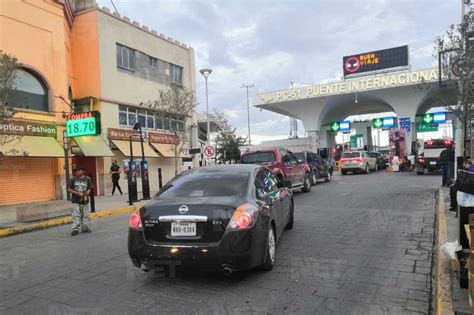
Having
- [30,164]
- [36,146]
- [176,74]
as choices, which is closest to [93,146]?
[30,164]

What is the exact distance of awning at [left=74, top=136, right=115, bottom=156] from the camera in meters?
20.1

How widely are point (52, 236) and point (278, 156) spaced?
7.80 metres

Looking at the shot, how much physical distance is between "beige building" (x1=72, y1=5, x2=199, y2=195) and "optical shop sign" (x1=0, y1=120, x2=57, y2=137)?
5.97 ft

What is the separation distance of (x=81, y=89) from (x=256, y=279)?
20.0 metres

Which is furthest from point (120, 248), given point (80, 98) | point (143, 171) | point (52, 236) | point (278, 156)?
point (80, 98)

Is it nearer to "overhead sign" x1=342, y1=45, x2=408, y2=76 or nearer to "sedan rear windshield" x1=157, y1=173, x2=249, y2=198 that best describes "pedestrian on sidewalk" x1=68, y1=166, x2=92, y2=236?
"sedan rear windshield" x1=157, y1=173, x2=249, y2=198

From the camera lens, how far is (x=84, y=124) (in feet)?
53.5

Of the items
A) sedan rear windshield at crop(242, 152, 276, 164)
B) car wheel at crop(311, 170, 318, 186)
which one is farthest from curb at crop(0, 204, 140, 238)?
car wheel at crop(311, 170, 318, 186)

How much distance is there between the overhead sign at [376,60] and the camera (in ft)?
132

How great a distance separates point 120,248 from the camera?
7.58 meters

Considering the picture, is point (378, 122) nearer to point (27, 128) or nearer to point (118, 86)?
point (118, 86)

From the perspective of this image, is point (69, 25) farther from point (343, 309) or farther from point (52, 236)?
point (343, 309)

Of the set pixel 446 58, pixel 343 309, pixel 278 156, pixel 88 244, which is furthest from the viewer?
pixel 278 156

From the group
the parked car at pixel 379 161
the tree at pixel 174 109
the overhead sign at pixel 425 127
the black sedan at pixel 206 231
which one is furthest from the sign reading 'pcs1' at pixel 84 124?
the overhead sign at pixel 425 127
